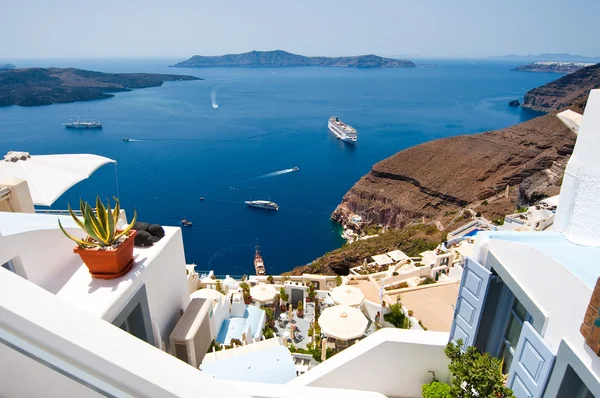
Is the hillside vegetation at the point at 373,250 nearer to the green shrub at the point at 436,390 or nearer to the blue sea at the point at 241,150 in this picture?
the blue sea at the point at 241,150

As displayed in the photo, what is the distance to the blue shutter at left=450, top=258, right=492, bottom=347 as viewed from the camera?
4473mm

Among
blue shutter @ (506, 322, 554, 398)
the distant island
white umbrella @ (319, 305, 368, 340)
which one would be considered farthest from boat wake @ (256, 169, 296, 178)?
the distant island

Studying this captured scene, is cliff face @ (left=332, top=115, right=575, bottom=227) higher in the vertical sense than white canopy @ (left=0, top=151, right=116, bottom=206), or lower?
lower

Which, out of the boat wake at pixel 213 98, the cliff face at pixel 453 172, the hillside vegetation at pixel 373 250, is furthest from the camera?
the boat wake at pixel 213 98

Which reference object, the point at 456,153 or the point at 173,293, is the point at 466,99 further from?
the point at 173,293

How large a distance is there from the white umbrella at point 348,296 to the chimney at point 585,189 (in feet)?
22.8

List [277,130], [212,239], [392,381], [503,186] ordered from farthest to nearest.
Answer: [277,130] → [503,186] → [212,239] → [392,381]

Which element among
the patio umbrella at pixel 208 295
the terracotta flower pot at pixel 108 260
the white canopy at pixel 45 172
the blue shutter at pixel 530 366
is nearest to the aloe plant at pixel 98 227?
the terracotta flower pot at pixel 108 260

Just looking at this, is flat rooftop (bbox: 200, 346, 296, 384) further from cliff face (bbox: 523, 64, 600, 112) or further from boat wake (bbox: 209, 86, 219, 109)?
cliff face (bbox: 523, 64, 600, 112)

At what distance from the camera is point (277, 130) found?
76.4 metres

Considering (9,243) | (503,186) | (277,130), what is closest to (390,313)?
(9,243)

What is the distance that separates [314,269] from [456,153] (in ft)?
107

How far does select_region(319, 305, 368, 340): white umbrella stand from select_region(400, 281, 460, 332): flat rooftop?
1513 mm

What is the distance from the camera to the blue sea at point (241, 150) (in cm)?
3903
